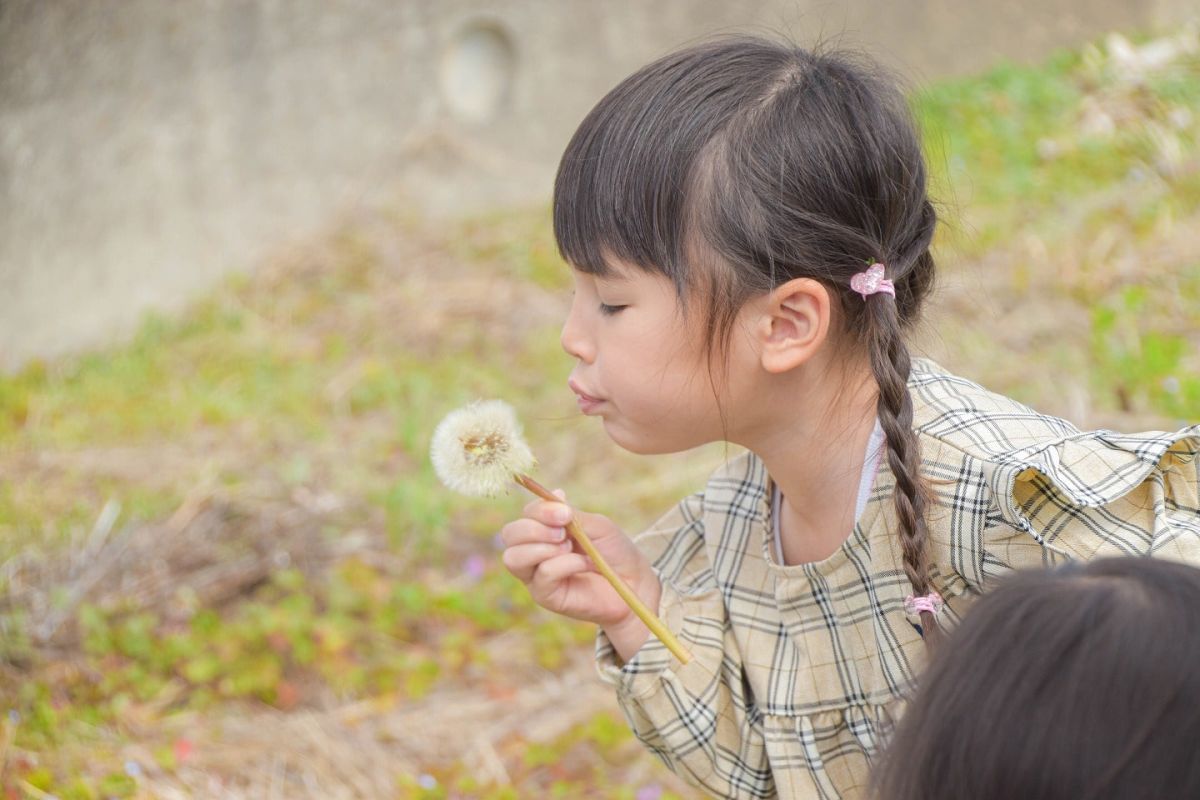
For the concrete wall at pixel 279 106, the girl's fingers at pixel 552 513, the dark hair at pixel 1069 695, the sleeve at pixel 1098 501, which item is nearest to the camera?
the dark hair at pixel 1069 695

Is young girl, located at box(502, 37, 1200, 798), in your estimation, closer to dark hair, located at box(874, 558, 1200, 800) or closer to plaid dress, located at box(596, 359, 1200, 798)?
plaid dress, located at box(596, 359, 1200, 798)

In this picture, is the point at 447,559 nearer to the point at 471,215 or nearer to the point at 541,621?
the point at 541,621

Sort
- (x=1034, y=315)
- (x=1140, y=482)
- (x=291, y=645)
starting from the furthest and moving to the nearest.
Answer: (x=1034, y=315), (x=291, y=645), (x=1140, y=482)

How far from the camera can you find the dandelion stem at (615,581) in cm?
145

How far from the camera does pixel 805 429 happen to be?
4.85 ft

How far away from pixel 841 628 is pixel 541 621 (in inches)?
48.5

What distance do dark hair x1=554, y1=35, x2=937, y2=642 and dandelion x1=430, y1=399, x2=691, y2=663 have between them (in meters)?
0.21

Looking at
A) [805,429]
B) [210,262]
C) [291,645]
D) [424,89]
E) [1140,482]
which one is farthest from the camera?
[424,89]

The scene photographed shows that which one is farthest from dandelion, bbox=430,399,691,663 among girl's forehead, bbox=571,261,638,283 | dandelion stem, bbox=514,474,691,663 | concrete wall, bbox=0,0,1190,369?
concrete wall, bbox=0,0,1190,369

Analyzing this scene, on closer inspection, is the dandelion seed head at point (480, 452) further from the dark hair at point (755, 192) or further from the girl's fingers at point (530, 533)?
the dark hair at point (755, 192)

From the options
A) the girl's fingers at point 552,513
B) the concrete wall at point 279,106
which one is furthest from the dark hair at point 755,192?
the concrete wall at point 279,106

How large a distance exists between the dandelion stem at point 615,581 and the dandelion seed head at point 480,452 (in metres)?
0.03

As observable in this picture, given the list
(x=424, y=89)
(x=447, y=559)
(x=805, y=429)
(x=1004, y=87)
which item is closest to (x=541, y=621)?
(x=447, y=559)

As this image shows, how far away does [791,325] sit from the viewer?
1390 millimetres
